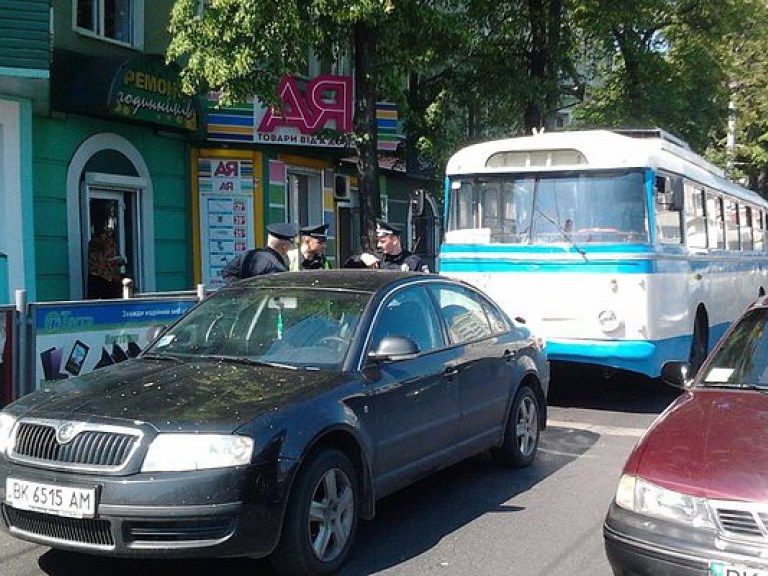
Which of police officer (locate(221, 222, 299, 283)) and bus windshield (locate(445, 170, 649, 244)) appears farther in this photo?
bus windshield (locate(445, 170, 649, 244))

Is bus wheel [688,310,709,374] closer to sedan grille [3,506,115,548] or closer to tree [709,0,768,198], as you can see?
sedan grille [3,506,115,548]

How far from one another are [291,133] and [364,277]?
964 cm

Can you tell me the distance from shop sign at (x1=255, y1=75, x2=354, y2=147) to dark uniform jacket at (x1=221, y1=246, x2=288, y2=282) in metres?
6.33

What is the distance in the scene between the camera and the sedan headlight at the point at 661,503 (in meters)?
3.73

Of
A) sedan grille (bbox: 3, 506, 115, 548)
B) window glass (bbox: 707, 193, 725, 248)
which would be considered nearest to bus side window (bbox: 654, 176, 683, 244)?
window glass (bbox: 707, 193, 725, 248)

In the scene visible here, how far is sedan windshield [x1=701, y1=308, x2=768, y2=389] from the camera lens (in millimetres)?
4938

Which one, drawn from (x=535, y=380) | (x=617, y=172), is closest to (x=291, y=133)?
(x=617, y=172)

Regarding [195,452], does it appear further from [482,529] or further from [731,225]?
[731,225]

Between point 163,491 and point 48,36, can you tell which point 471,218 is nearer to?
point 48,36

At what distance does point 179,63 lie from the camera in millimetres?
13523

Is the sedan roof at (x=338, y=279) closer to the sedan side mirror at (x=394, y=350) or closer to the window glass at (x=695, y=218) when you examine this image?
the sedan side mirror at (x=394, y=350)

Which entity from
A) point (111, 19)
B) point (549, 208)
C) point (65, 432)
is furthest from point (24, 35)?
point (65, 432)

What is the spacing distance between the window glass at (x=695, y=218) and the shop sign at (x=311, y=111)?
235 inches

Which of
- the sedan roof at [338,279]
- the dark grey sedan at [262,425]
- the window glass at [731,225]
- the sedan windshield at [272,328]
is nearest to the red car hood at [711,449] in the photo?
the dark grey sedan at [262,425]
